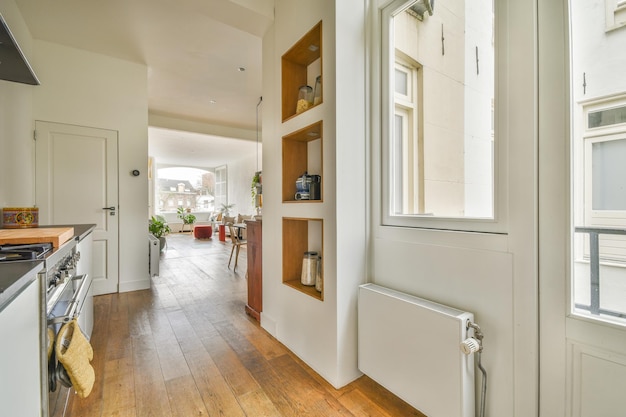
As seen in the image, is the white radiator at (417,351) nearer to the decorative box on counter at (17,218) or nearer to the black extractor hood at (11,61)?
the black extractor hood at (11,61)

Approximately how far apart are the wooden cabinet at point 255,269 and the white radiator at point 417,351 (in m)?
1.22

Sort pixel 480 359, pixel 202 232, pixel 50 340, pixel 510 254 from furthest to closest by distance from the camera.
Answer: pixel 202 232 → pixel 480 359 → pixel 510 254 → pixel 50 340

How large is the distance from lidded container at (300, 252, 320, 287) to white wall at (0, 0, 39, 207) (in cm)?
278

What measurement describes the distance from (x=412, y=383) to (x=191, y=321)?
204 cm

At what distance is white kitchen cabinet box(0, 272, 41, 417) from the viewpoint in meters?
0.67

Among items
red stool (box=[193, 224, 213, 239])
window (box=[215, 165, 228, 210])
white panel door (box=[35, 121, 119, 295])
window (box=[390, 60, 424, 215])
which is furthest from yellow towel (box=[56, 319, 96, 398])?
window (box=[215, 165, 228, 210])

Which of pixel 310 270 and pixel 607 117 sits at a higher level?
pixel 607 117

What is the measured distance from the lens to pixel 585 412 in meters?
1.05

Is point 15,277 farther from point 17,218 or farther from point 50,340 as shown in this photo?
point 17,218

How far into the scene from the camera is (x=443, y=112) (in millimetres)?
1609

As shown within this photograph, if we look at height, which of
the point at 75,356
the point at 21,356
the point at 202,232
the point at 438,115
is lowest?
the point at 202,232

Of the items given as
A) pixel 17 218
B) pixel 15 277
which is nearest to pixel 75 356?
pixel 15 277

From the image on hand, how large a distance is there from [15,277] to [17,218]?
5.71 feet

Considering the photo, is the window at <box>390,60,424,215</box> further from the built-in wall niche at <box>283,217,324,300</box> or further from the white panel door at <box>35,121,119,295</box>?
the white panel door at <box>35,121,119,295</box>
